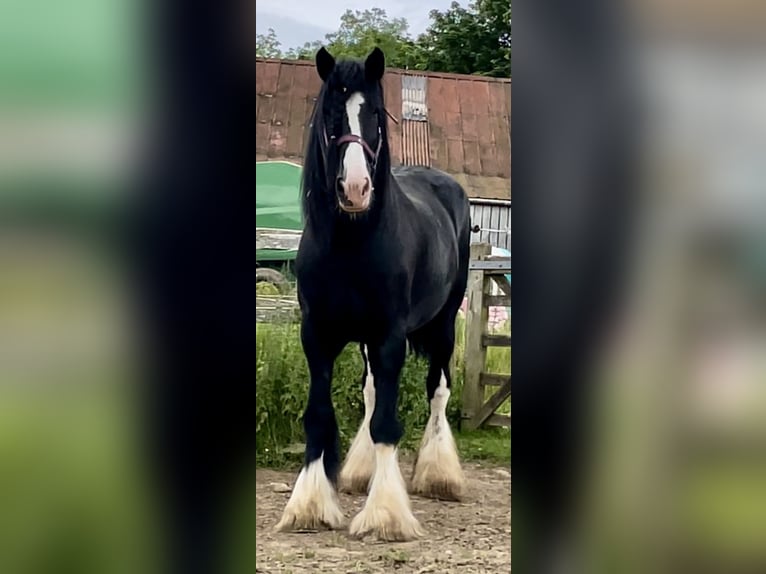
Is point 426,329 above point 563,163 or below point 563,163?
below

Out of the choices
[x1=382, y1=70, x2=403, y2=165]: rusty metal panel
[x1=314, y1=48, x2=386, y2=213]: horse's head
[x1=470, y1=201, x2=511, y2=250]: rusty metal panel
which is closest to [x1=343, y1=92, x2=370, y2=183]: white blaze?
[x1=314, y1=48, x2=386, y2=213]: horse's head

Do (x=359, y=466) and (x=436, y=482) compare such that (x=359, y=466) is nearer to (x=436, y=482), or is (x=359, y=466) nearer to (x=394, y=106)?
(x=436, y=482)

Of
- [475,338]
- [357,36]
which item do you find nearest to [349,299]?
[475,338]

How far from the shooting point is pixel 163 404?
2453 mm

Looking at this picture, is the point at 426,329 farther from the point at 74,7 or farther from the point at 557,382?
the point at 74,7

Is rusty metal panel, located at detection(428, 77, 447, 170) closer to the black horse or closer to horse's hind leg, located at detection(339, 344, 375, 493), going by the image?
the black horse

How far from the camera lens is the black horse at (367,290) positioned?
99.4 inches

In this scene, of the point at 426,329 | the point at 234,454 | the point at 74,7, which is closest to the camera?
the point at 74,7

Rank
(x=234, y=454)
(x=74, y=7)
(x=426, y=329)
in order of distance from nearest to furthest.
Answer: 1. (x=74, y=7)
2. (x=234, y=454)
3. (x=426, y=329)

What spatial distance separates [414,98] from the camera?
8.61ft

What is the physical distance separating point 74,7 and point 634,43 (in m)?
1.73

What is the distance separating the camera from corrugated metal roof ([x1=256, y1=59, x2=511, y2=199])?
8.35 ft

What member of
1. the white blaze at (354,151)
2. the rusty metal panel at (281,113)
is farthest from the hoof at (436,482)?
the rusty metal panel at (281,113)

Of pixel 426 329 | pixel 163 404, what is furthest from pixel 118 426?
pixel 426 329
